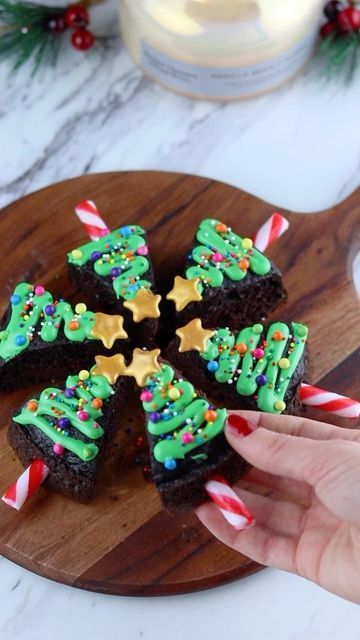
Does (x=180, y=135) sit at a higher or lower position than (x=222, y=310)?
higher

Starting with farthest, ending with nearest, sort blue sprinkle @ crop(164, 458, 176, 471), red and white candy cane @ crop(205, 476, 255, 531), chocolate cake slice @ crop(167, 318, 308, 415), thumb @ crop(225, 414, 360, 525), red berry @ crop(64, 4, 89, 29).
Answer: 1. red berry @ crop(64, 4, 89, 29)
2. chocolate cake slice @ crop(167, 318, 308, 415)
3. blue sprinkle @ crop(164, 458, 176, 471)
4. red and white candy cane @ crop(205, 476, 255, 531)
5. thumb @ crop(225, 414, 360, 525)

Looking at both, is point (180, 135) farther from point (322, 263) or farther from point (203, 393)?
point (203, 393)

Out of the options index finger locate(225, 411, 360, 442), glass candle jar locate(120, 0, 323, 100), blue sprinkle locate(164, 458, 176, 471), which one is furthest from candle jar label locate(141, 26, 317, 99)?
blue sprinkle locate(164, 458, 176, 471)

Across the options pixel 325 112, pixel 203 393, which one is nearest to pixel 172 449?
pixel 203 393

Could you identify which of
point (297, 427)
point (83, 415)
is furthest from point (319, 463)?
point (83, 415)

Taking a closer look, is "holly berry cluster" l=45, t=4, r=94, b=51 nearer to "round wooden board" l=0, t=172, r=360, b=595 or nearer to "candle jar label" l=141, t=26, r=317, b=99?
"candle jar label" l=141, t=26, r=317, b=99

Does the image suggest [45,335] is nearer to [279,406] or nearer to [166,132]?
[279,406]

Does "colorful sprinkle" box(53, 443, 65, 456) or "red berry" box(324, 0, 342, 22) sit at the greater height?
"red berry" box(324, 0, 342, 22)

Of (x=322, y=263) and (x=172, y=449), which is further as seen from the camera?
(x=322, y=263)
